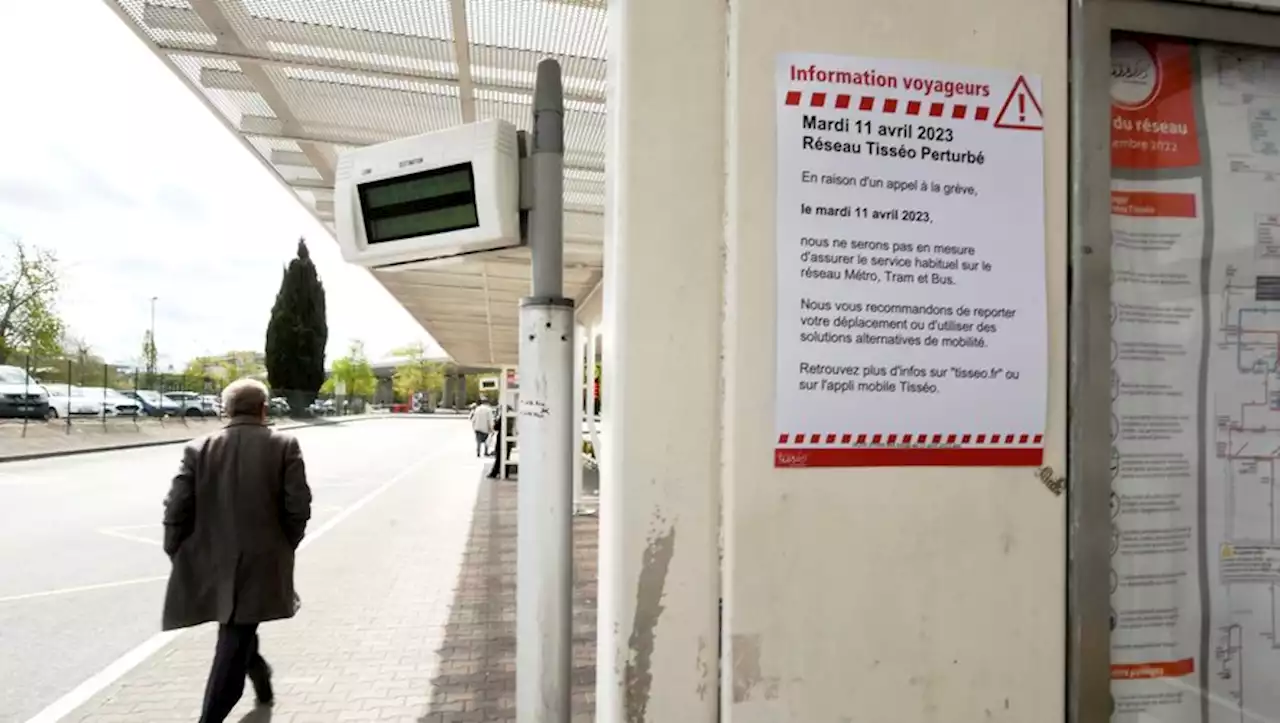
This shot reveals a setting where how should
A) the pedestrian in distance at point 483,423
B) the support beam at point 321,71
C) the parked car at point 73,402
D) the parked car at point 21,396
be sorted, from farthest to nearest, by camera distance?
the parked car at point 73,402 → the parked car at point 21,396 → the pedestrian in distance at point 483,423 → the support beam at point 321,71

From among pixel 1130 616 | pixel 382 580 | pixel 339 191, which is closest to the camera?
pixel 1130 616

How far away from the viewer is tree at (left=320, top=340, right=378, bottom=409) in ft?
277

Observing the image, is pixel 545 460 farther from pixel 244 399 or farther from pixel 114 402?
pixel 114 402

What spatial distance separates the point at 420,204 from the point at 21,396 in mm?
32579

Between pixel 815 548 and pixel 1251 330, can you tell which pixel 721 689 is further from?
pixel 1251 330

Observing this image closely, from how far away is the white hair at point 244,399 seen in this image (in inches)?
160

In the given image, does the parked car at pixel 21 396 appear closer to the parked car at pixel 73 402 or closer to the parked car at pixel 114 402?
the parked car at pixel 73 402

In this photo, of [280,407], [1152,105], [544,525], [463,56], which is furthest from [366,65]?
[280,407]

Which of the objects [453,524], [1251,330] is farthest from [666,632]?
[453,524]

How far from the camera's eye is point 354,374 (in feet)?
282

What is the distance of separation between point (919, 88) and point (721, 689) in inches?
56.0

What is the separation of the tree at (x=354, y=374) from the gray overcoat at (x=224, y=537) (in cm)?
8256

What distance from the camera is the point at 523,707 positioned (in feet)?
6.43

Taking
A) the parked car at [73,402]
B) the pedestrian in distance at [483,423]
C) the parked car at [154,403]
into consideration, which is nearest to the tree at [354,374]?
the parked car at [154,403]
